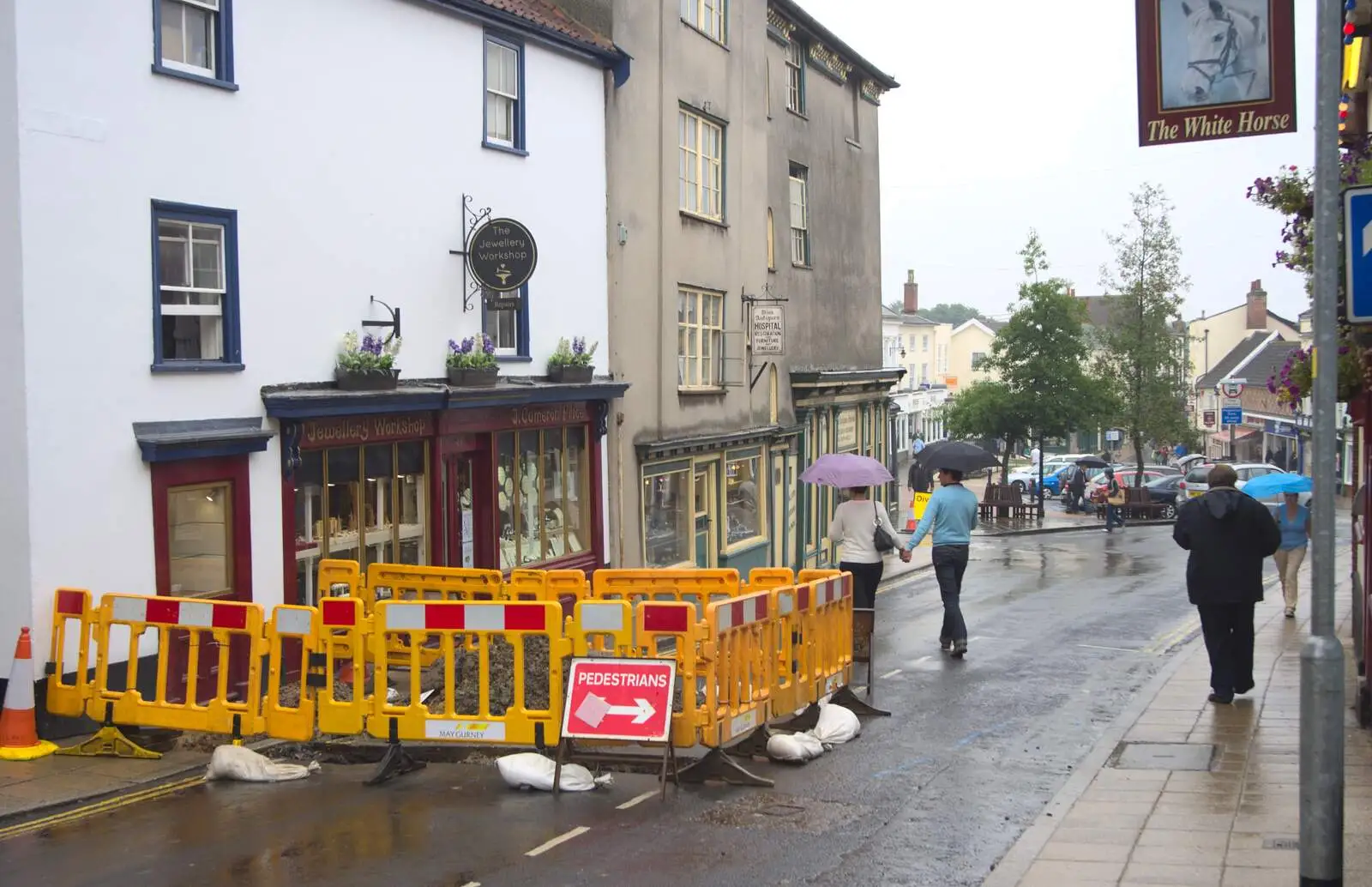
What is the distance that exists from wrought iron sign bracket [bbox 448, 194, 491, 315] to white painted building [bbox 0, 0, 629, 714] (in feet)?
0.17

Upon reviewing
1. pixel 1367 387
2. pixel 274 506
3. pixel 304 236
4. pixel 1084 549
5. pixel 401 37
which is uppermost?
pixel 401 37

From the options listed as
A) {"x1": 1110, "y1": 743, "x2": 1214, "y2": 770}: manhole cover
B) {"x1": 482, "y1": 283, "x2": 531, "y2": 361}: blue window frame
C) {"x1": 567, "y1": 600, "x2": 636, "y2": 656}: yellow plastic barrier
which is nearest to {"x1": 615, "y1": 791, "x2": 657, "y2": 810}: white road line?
{"x1": 567, "y1": 600, "x2": 636, "y2": 656}: yellow plastic barrier

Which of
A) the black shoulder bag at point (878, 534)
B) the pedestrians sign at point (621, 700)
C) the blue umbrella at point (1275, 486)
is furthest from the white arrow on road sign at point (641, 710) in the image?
the blue umbrella at point (1275, 486)

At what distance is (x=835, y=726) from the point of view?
10742 mm

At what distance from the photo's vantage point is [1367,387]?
1030 centimetres

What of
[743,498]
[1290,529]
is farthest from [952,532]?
[743,498]

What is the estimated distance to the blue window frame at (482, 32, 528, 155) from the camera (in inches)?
673

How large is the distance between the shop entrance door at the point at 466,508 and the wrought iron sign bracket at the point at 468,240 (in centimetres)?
182

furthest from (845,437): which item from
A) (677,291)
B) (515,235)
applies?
(515,235)

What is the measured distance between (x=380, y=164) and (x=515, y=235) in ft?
5.94

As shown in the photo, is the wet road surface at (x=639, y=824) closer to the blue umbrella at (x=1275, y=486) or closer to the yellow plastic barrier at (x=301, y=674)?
the yellow plastic barrier at (x=301, y=674)

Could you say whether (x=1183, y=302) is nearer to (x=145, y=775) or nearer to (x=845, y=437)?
(x=845, y=437)

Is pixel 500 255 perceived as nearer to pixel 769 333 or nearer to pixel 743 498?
pixel 769 333

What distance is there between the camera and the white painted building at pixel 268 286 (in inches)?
440
